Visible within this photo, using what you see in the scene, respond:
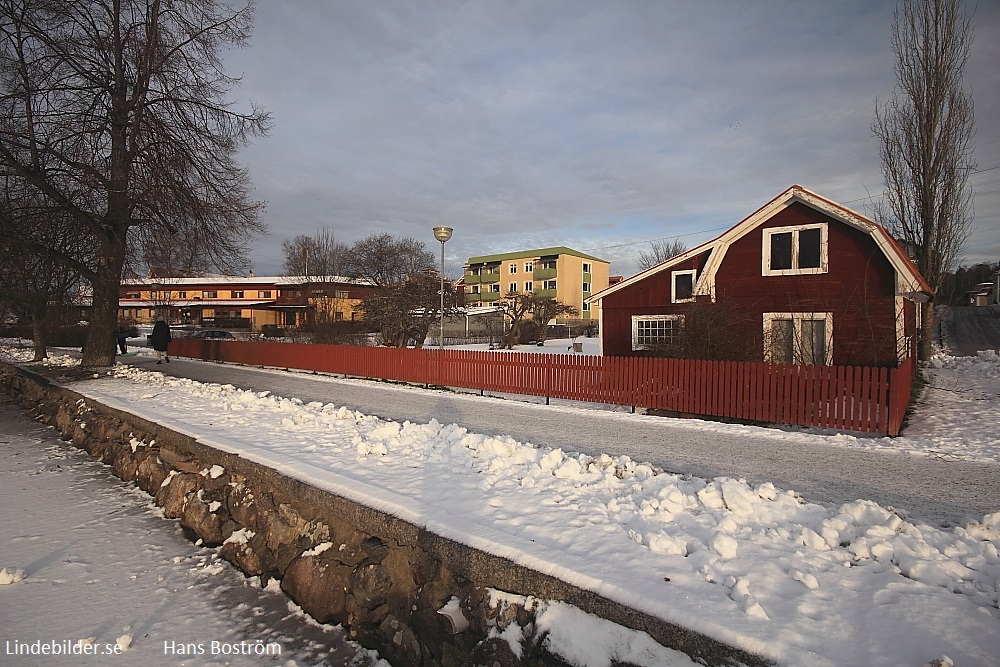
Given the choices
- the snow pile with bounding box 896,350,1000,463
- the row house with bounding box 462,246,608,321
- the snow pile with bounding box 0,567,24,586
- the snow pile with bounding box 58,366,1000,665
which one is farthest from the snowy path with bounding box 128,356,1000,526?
the row house with bounding box 462,246,608,321

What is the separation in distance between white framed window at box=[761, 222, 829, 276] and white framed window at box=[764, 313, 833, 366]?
1302mm

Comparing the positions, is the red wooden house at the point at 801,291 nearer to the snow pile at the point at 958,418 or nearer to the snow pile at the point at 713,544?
the snow pile at the point at 958,418

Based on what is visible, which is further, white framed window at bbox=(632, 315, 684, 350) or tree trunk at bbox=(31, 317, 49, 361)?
tree trunk at bbox=(31, 317, 49, 361)

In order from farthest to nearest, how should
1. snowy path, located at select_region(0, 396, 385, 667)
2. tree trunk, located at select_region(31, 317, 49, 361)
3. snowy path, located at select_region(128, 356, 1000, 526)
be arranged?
tree trunk, located at select_region(31, 317, 49, 361)
snowy path, located at select_region(128, 356, 1000, 526)
snowy path, located at select_region(0, 396, 385, 667)

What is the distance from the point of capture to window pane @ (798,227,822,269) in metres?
14.5

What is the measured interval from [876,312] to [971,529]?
38.6ft

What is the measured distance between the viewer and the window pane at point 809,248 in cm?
1455

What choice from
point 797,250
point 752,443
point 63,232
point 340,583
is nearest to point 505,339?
point 797,250

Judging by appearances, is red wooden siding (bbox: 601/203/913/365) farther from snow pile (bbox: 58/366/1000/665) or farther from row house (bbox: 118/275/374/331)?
row house (bbox: 118/275/374/331)

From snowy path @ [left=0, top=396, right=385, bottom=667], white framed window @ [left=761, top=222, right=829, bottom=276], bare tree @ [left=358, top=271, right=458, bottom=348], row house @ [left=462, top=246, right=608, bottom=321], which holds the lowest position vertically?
snowy path @ [left=0, top=396, right=385, bottom=667]

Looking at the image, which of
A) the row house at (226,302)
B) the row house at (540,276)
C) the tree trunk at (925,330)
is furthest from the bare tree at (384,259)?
the tree trunk at (925,330)

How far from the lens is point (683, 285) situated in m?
17.7

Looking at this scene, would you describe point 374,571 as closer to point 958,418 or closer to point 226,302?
point 958,418

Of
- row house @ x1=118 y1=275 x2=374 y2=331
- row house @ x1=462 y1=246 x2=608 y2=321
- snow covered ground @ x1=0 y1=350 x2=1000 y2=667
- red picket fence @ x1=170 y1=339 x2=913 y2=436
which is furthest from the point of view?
row house @ x1=462 y1=246 x2=608 y2=321
